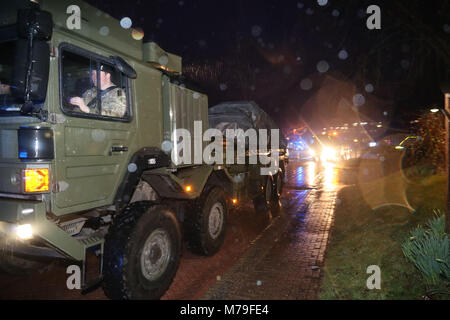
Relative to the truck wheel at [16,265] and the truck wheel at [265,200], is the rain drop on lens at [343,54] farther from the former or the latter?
the truck wheel at [16,265]

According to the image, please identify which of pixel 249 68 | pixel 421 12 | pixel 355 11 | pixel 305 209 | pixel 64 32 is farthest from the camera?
pixel 249 68

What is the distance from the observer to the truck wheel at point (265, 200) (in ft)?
29.1

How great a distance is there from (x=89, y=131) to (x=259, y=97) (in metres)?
17.3

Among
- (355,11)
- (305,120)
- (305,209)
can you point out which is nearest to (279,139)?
(305,209)

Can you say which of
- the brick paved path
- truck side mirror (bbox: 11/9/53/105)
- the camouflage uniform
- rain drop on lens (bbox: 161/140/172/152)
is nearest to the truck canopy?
the brick paved path

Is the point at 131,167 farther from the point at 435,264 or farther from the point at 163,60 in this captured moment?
the point at 435,264

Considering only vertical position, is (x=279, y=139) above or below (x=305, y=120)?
below

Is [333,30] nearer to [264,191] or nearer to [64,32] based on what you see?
[264,191]

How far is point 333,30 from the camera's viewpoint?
24.3 feet

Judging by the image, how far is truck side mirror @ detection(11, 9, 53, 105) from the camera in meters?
2.63

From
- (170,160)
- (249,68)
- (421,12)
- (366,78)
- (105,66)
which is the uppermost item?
(249,68)

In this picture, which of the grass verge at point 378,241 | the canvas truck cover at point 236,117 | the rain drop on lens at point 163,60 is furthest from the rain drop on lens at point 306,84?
the rain drop on lens at point 163,60

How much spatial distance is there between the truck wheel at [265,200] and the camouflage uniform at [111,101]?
5.50 metres

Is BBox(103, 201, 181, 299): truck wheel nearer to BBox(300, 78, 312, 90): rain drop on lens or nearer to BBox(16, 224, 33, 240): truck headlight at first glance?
BBox(16, 224, 33, 240): truck headlight
